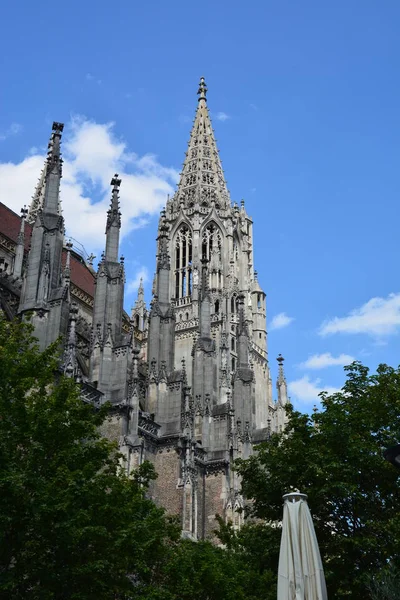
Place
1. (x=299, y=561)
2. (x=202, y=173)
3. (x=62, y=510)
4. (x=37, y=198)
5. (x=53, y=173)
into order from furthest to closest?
(x=202, y=173) → (x=37, y=198) → (x=53, y=173) → (x=62, y=510) → (x=299, y=561)

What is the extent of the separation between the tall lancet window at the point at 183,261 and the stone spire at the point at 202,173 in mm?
2516

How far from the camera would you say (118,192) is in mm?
36906

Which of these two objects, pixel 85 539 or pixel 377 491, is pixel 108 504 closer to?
pixel 85 539

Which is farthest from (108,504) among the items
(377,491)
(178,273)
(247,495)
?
(178,273)

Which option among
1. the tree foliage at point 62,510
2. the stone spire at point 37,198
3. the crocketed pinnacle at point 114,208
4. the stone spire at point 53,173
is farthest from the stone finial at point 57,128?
the stone spire at point 37,198

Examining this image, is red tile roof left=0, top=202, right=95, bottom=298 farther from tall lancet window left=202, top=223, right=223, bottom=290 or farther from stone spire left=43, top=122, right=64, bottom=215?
stone spire left=43, top=122, right=64, bottom=215

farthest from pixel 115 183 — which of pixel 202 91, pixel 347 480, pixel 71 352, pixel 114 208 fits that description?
pixel 202 91

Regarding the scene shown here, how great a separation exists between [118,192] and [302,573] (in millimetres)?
27235

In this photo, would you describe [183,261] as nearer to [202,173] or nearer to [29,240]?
[202,173]

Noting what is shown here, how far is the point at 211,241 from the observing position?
56.2m

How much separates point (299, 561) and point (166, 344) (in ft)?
84.9

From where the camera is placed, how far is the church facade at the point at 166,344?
30016 millimetres

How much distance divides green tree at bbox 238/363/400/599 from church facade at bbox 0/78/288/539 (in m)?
7.64

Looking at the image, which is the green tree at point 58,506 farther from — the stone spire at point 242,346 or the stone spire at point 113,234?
the stone spire at point 242,346
